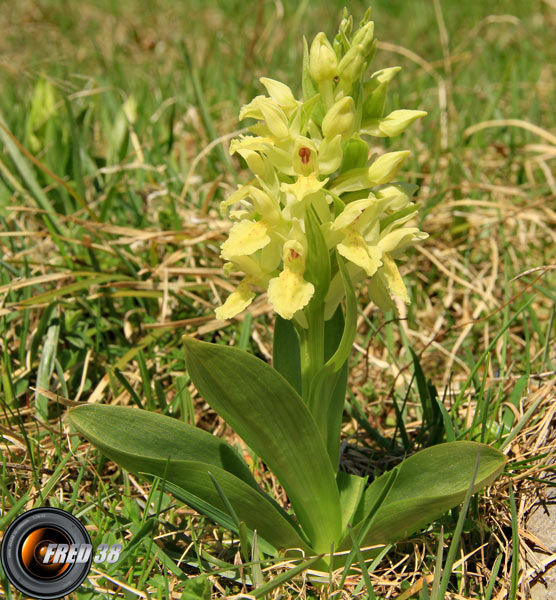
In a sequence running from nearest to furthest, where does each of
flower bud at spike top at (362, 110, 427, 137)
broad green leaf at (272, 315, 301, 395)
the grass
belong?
1. flower bud at spike top at (362, 110, 427, 137)
2. the grass
3. broad green leaf at (272, 315, 301, 395)

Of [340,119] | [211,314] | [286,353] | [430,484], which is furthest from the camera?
[211,314]

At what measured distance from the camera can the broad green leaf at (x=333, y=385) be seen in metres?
1.26

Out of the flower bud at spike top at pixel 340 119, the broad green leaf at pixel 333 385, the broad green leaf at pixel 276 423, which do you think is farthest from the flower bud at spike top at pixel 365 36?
the broad green leaf at pixel 276 423

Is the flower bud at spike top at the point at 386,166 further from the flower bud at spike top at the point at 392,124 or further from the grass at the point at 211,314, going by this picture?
the grass at the point at 211,314

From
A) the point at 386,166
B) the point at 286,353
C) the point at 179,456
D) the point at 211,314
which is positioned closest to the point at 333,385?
the point at 286,353

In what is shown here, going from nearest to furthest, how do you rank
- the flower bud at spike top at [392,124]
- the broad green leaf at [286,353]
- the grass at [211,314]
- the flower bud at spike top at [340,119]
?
the flower bud at spike top at [340,119], the flower bud at spike top at [392,124], the grass at [211,314], the broad green leaf at [286,353]

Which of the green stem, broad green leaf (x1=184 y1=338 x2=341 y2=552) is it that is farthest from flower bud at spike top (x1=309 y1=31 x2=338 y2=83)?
broad green leaf (x1=184 y1=338 x2=341 y2=552)

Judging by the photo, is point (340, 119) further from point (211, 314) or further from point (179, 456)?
point (211, 314)

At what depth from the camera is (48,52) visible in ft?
17.6

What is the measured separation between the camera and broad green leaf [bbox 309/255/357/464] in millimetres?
1262

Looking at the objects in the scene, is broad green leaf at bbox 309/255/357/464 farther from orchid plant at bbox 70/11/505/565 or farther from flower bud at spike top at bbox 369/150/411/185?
flower bud at spike top at bbox 369/150/411/185

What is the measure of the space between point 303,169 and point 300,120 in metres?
0.13

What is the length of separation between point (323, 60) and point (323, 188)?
0.26 metres

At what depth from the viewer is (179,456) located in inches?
54.9
